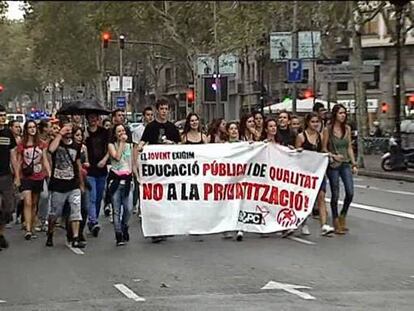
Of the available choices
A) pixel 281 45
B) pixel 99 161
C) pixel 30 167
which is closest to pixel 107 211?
pixel 99 161

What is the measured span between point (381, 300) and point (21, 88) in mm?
76338

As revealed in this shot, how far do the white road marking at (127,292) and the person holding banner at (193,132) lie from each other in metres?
4.10

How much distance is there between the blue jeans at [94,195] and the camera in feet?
45.4

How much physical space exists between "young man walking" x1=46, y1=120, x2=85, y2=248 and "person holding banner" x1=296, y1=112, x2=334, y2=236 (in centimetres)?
323

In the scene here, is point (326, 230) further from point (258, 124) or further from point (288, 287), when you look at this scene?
point (288, 287)

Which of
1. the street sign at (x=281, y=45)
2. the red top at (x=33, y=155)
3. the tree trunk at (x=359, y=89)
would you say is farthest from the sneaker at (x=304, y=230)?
the tree trunk at (x=359, y=89)

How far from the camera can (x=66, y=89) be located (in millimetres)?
66438

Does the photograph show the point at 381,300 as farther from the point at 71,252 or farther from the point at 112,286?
the point at 71,252

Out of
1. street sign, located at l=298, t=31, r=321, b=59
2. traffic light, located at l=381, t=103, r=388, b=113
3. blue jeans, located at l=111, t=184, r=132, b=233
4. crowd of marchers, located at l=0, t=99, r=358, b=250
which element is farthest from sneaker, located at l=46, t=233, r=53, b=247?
traffic light, located at l=381, t=103, r=388, b=113

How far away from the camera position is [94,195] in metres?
14.0

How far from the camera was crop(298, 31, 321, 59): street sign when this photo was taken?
26.5 m

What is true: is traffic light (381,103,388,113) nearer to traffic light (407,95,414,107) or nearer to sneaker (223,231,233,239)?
traffic light (407,95,414,107)

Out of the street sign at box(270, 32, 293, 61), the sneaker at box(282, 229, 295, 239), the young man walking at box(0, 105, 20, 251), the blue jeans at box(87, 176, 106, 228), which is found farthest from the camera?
the street sign at box(270, 32, 293, 61)

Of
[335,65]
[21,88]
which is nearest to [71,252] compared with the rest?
[335,65]
